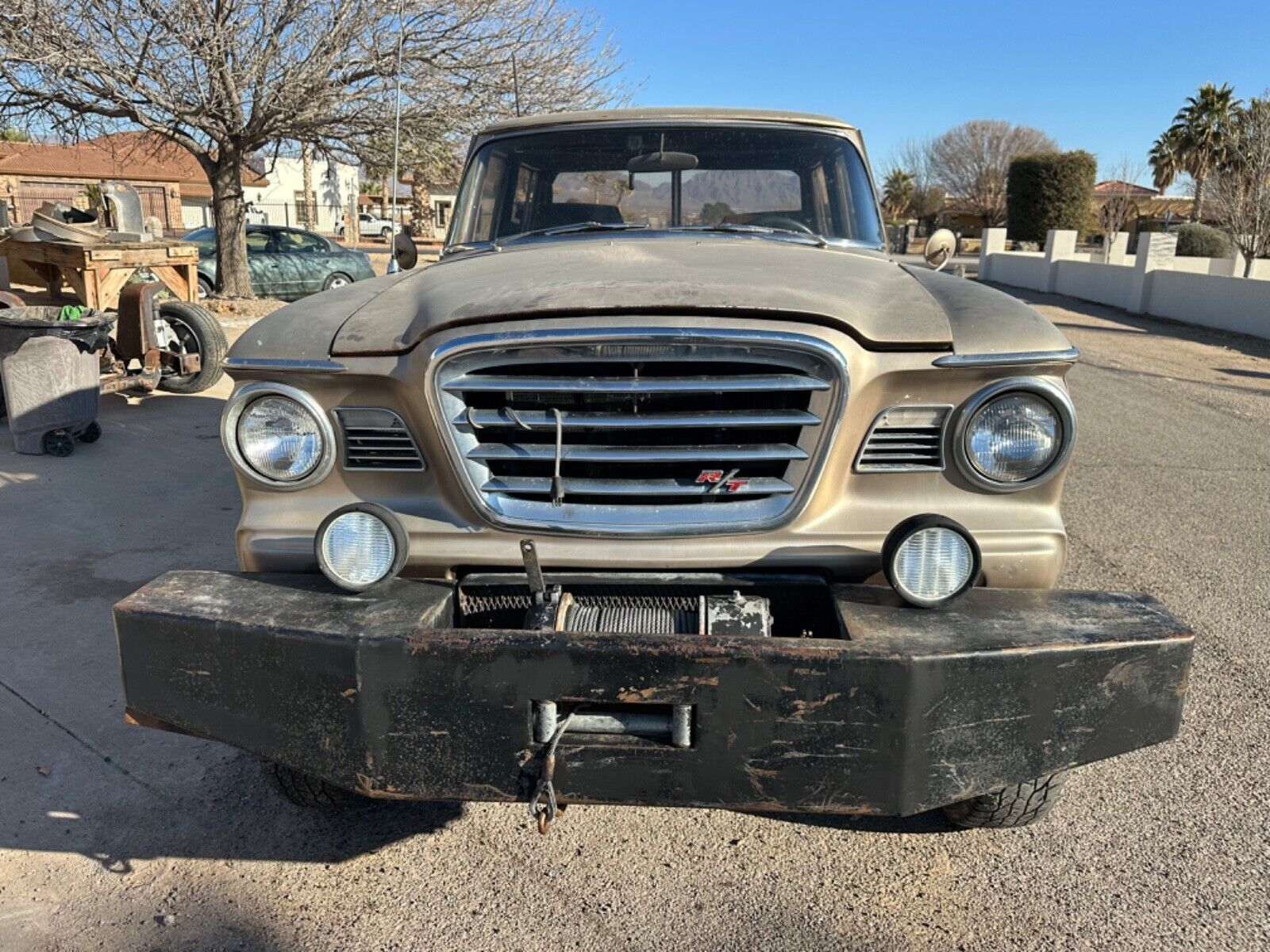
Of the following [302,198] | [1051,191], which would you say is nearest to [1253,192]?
[1051,191]

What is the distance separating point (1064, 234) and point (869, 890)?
25694 mm

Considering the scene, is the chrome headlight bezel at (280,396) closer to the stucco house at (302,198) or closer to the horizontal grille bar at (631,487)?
the horizontal grille bar at (631,487)

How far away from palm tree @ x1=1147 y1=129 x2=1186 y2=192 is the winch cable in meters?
54.4

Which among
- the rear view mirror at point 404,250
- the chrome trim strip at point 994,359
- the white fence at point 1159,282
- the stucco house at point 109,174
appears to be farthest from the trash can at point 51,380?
the stucco house at point 109,174

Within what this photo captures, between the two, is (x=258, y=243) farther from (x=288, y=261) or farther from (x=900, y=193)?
(x=900, y=193)

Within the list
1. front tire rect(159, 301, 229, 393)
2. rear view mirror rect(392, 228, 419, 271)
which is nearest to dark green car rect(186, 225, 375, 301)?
front tire rect(159, 301, 229, 393)

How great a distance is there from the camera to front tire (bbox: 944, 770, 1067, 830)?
2.65m

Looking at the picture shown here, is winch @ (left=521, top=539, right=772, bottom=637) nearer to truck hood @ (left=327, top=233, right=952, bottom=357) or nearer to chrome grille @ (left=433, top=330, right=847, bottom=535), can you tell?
chrome grille @ (left=433, top=330, right=847, bottom=535)

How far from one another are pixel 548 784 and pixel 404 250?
116 inches

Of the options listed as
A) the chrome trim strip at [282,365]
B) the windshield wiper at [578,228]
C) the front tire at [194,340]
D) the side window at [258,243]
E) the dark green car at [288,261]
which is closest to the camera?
the chrome trim strip at [282,365]

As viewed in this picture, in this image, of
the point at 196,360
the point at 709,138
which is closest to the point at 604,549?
the point at 709,138

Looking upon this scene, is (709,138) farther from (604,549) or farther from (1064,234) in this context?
(1064,234)

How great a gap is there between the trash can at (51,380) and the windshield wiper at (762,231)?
16.4 ft

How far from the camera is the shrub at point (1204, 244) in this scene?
83.5 feet
